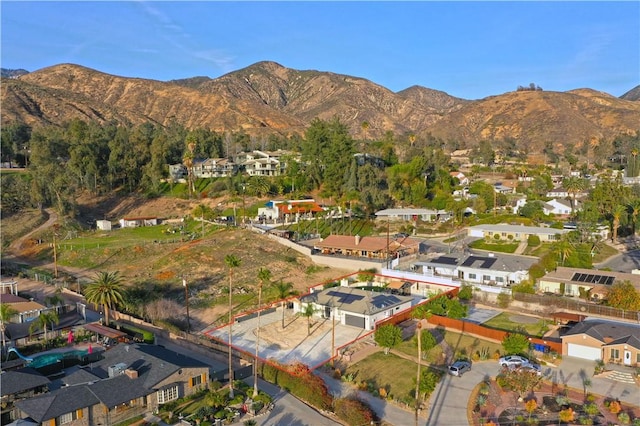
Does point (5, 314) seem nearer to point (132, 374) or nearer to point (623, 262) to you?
point (132, 374)

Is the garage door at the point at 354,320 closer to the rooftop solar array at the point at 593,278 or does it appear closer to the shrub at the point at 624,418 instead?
the shrub at the point at 624,418

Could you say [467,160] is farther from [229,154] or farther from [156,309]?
[156,309]

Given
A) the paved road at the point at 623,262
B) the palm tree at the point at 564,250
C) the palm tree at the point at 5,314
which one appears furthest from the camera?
the paved road at the point at 623,262

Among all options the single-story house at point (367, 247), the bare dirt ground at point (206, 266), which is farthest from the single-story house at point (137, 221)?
the single-story house at point (367, 247)

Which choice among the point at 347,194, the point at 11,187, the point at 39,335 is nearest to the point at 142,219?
the point at 11,187

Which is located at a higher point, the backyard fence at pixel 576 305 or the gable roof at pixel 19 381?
the backyard fence at pixel 576 305

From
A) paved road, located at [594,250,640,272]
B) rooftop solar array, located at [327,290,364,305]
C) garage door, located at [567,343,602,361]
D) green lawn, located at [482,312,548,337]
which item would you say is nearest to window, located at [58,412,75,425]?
rooftop solar array, located at [327,290,364,305]
